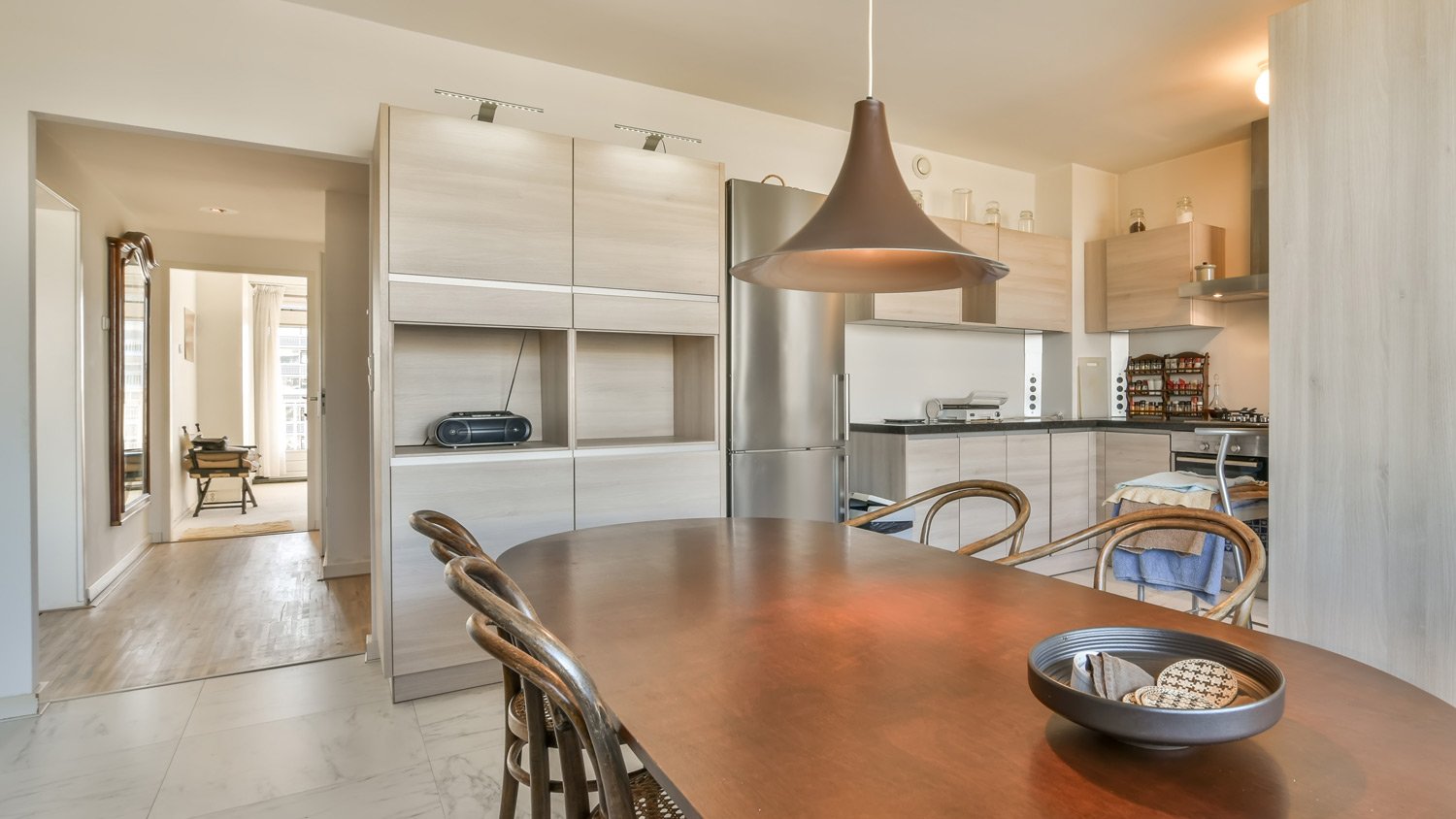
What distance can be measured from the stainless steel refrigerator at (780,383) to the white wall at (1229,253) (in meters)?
2.74

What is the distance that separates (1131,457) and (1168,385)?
78cm

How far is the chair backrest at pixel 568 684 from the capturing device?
792mm

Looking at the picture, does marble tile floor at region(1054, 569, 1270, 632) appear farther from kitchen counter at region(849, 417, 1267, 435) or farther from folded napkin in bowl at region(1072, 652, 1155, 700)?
folded napkin in bowl at region(1072, 652, 1155, 700)

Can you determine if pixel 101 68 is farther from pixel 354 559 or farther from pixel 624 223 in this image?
pixel 354 559

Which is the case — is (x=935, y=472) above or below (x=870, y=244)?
below

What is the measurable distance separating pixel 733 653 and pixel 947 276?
3.76 ft

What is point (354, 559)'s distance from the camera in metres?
4.74

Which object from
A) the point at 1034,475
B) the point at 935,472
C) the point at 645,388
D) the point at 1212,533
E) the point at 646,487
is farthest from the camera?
the point at 1034,475

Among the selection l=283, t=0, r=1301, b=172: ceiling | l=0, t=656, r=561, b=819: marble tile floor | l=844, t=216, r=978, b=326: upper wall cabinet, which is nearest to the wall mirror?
l=0, t=656, r=561, b=819: marble tile floor

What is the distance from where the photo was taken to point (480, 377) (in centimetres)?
336

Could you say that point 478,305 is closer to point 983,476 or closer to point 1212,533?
point 1212,533

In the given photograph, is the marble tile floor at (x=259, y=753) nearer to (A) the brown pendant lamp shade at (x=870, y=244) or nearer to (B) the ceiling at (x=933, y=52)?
(A) the brown pendant lamp shade at (x=870, y=244)

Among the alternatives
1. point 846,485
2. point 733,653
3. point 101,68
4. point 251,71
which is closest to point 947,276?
point 733,653

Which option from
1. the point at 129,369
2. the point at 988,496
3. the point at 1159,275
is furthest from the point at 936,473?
the point at 129,369
